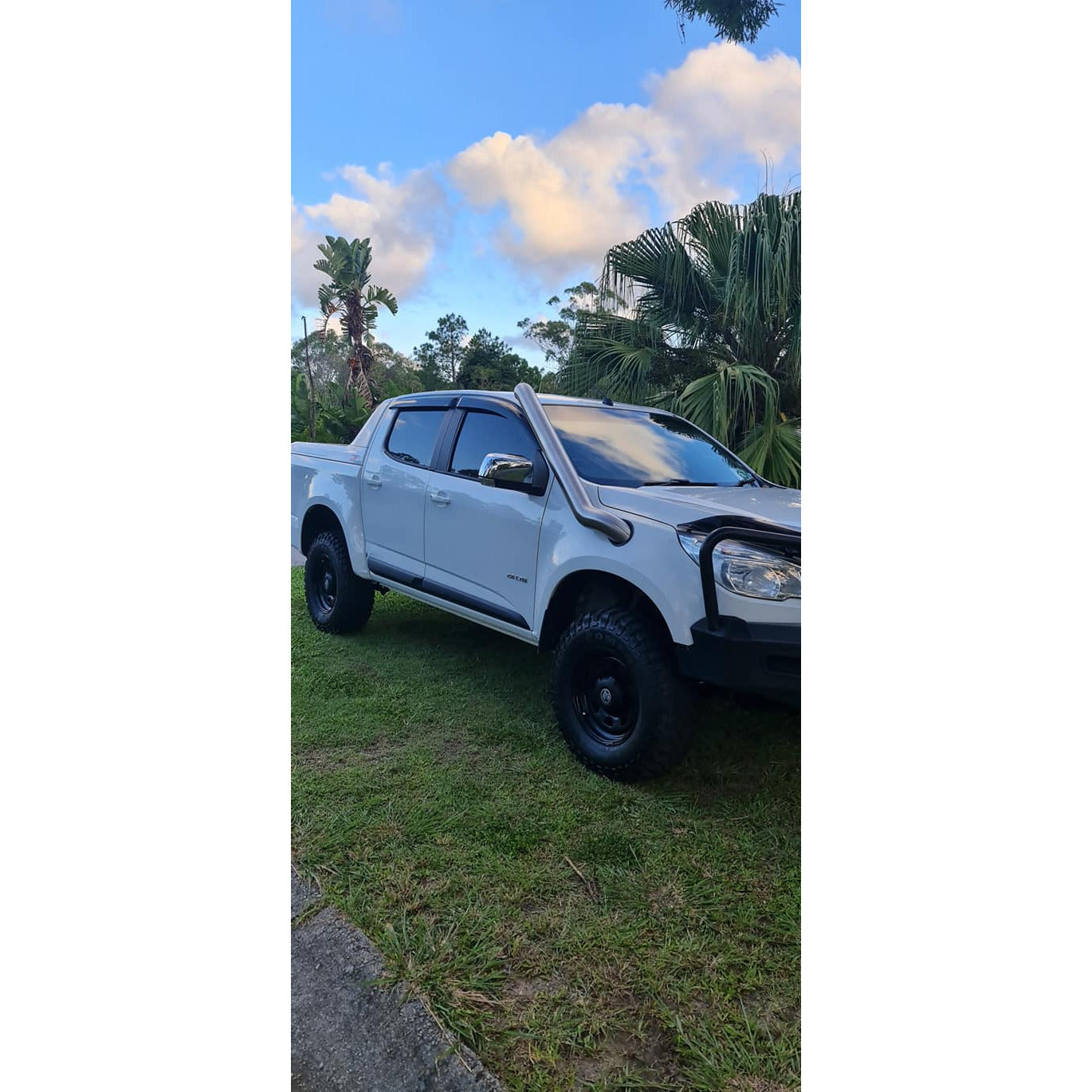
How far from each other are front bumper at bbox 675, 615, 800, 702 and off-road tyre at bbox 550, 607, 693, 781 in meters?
0.20

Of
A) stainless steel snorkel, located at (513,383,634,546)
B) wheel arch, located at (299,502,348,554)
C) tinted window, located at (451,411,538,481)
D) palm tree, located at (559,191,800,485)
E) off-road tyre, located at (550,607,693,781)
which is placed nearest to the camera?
off-road tyre, located at (550,607,693,781)

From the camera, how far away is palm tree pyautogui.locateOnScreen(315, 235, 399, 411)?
3.36m

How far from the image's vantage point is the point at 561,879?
6.29ft

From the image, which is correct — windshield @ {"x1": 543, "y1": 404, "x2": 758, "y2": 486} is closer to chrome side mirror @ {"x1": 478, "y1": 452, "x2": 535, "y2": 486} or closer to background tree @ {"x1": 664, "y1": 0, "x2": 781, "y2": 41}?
chrome side mirror @ {"x1": 478, "y1": 452, "x2": 535, "y2": 486}

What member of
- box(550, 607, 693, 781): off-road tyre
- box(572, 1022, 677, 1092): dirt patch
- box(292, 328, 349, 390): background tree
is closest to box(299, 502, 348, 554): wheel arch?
box(292, 328, 349, 390): background tree

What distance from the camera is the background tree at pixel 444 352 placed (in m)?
3.59

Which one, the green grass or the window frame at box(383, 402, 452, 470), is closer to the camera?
the green grass

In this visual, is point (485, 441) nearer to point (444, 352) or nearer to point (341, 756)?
point (444, 352)

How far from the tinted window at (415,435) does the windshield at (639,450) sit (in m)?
0.73

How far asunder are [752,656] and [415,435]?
216 centimetres

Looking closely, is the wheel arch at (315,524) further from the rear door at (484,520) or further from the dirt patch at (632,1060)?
the dirt patch at (632,1060)

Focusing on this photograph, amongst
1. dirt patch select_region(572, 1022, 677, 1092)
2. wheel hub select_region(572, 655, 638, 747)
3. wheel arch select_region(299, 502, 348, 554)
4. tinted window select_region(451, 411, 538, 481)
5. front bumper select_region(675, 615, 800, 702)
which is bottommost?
dirt patch select_region(572, 1022, 677, 1092)

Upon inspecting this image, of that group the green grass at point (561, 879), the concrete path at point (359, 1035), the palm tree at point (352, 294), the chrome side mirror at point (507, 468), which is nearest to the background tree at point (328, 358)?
the palm tree at point (352, 294)

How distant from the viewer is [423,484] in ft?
11.0
